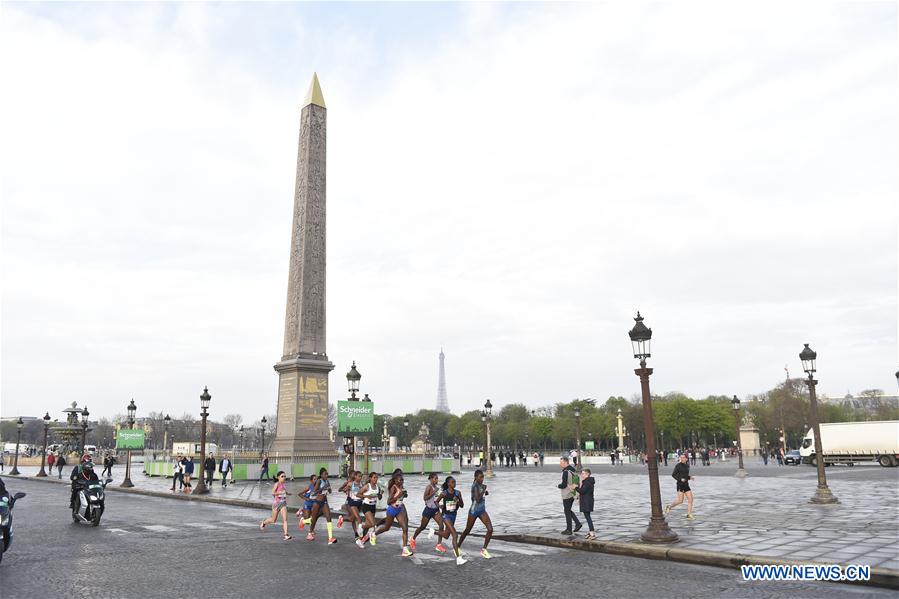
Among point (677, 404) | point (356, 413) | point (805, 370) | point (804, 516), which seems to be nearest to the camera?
point (804, 516)

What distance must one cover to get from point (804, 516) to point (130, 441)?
37.2 metres

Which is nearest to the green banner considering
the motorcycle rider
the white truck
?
the motorcycle rider

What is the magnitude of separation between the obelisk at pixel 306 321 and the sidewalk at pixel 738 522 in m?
8.24

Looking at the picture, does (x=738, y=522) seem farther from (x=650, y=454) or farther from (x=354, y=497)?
(x=354, y=497)

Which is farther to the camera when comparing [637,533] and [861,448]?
[861,448]

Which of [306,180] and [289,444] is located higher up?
[306,180]

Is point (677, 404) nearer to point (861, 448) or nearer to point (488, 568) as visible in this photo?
point (861, 448)

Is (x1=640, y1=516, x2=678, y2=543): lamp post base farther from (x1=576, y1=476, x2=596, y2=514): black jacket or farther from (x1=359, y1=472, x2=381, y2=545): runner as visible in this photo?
(x1=359, y1=472, x2=381, y2=545): runner

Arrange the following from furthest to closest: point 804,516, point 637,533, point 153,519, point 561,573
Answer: point 153,519 → point 804,516 → point 637,533 → point 561,573

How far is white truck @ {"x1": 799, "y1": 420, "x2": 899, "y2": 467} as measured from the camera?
152 feet

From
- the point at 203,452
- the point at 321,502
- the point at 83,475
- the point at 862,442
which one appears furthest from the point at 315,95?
the point at 862,442

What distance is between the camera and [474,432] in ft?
440

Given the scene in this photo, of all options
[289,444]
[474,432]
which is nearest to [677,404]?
[474,432]

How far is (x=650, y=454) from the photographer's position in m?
13.2
